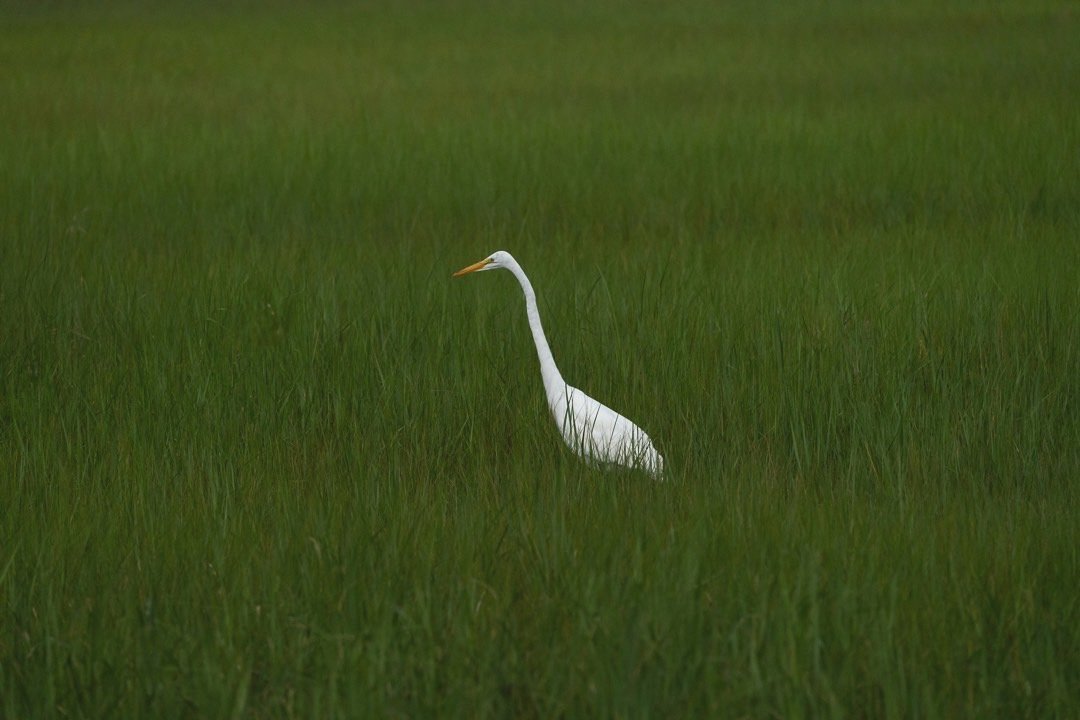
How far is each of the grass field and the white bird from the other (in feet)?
0.30

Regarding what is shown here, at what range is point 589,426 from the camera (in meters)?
3.75

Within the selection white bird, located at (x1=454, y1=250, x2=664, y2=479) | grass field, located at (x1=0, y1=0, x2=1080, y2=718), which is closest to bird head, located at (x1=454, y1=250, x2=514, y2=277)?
white bird, located at (x1=454, y1=250, x2=664, y2=479)

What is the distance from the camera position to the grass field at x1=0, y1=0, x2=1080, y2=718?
7.98 ft

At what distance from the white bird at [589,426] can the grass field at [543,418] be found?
3.5 inches

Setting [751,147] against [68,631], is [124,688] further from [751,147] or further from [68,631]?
[751,147]

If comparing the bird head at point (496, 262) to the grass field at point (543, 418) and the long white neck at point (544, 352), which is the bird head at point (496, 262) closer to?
the long white neck at point (544, 352)

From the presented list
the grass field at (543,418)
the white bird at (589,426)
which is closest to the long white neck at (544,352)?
the white bird at (589,426)

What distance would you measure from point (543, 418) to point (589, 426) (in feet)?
1.40

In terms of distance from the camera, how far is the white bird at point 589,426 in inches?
143

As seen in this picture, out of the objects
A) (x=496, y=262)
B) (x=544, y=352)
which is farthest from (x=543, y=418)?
(x=496, y=262)

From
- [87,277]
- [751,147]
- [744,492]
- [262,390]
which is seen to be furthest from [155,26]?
[744,492]

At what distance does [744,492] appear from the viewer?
334 cm

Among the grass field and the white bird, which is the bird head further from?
the grass field

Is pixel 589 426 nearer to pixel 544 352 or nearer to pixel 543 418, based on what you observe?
pixel 544 352
